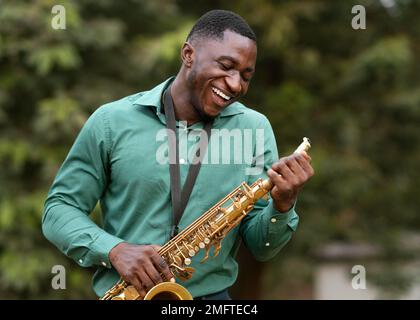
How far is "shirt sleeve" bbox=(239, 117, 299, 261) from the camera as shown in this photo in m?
3.90

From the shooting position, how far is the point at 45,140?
11125 mm

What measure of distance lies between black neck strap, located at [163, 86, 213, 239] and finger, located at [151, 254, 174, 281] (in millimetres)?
215

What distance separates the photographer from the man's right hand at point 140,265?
372cm

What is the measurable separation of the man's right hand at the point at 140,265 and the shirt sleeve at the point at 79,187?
268mm

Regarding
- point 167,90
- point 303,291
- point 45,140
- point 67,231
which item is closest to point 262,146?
point 167,90

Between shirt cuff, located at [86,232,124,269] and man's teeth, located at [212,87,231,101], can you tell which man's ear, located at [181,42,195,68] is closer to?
man's teeth, located at [212,87,231,101]

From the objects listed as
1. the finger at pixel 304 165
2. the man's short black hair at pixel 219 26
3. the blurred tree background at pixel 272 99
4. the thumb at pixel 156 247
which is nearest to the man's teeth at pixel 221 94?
the man's short black hair at pixel 219 26

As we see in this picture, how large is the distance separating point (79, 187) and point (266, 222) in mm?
993

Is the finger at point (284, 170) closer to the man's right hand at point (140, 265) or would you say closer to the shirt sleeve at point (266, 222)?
the shirt sleeve at point (266, 222)

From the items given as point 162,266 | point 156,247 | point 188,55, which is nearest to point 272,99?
point 188,55

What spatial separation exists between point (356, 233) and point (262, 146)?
1004 centimetres

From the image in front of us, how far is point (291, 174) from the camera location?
366cm

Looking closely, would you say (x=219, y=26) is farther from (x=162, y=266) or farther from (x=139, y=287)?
(x=139, y=287)

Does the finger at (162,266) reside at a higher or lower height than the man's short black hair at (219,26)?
lower
